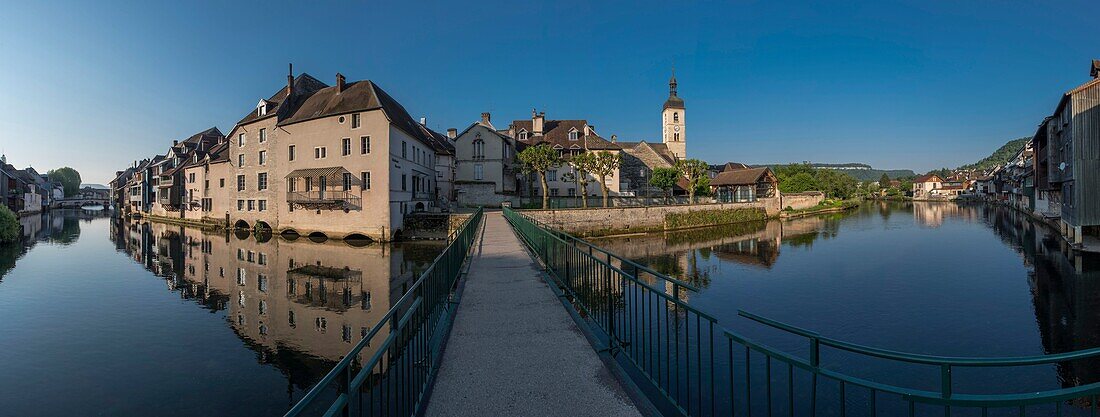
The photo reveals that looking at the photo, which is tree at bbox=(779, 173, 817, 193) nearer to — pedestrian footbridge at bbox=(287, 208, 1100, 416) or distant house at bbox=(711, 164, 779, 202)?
distant house at bbox=(711, 164, 779, 202)

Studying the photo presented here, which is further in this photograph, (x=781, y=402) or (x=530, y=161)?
(x=530, y=161)

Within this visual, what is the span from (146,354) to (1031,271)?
32469mm

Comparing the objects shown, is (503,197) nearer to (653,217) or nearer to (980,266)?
(653,217)

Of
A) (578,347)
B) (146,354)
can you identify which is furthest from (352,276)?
(578,347)

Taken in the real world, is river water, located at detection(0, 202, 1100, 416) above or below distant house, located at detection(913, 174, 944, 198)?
below

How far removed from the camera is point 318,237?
118 feet

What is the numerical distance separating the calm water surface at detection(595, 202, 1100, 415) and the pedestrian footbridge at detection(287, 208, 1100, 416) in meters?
0.98

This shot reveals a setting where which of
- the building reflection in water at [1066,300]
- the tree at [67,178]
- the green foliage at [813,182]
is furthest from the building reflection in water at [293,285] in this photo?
the tree at [67,178]

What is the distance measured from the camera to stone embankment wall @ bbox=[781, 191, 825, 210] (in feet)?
219

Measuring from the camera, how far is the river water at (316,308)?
30.8ft

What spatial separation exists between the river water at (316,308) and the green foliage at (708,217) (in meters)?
14.2

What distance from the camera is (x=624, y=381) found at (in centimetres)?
472

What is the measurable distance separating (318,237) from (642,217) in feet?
89.1

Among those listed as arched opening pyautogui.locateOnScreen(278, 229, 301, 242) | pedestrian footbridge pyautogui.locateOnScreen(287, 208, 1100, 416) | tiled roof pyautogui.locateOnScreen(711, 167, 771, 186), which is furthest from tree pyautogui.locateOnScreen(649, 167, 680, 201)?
pedestrian footbridge pyautogui.locateOnScreen(287, 208, 1100, 416)
